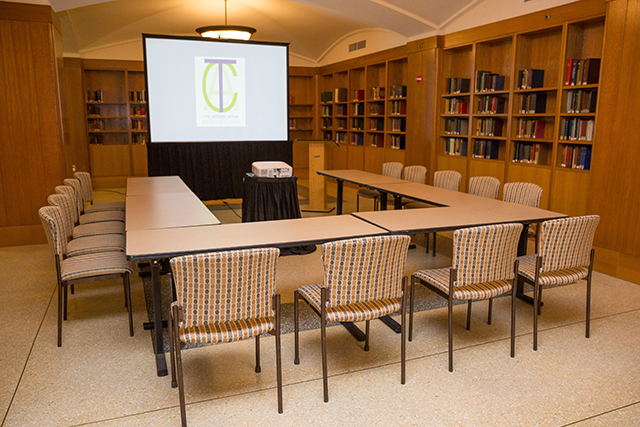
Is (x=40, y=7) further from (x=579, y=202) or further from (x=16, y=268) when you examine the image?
(x=579, y=202)

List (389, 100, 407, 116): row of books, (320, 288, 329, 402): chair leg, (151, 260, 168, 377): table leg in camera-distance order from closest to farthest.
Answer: (320, 288, 329, 402): chair leg < (151, 260, 168, 377): table leg < (389, 100, 407, 116): row of books

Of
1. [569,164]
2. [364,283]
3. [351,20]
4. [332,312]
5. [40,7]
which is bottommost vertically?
[332,312]

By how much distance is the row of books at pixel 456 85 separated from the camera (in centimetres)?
693

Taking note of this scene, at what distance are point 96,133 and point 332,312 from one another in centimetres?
998

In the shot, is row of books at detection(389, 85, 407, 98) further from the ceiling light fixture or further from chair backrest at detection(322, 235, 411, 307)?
chair backrest at detection(322, 235, 411, 307)

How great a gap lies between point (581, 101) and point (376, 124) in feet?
15.5

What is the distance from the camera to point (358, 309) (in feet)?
8.67

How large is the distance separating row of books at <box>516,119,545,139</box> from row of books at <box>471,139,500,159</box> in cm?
47

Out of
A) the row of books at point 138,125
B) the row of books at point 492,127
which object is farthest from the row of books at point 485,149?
the row of books at point 138,125

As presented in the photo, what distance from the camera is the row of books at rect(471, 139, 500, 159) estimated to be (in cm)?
655

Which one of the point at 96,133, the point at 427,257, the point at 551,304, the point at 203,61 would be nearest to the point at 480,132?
the point at 427,257

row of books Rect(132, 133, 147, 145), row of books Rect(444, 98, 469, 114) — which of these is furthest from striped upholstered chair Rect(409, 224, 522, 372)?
row of books Rect(132, 133, 147, 145)

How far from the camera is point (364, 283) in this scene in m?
2.62

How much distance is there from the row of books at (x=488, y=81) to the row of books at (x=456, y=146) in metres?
0.84
